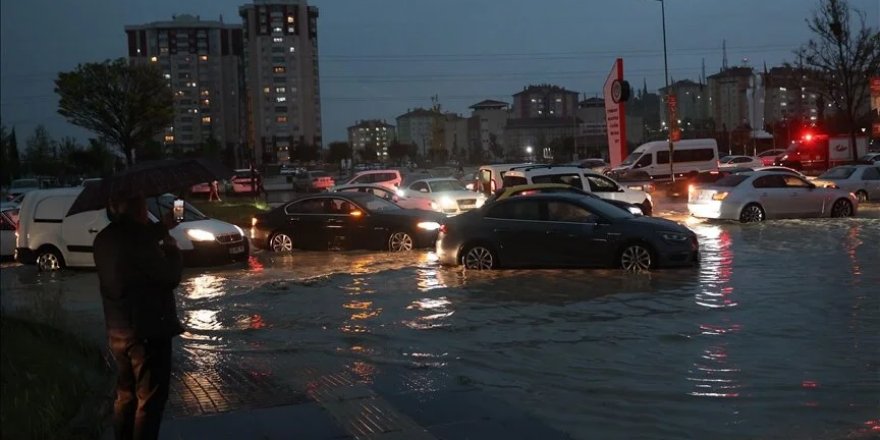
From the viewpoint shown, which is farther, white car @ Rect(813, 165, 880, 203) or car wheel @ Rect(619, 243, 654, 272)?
white car @ Rect(813, 165, 880, 203)

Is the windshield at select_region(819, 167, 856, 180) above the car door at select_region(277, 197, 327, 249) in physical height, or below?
above

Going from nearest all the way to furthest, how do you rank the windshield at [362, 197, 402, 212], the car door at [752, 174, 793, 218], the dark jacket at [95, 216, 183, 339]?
the dark jacket at [95, 216, 183, 339], the windshield at [362, 197, 402, 212], the car door at [752, 174, 793, 218]

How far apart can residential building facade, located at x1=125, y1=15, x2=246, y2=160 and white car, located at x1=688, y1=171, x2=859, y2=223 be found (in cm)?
12045

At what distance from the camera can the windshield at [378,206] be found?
18.3 m

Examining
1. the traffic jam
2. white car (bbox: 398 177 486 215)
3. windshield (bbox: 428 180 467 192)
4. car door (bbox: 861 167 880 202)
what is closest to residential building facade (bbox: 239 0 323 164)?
windshield (bbox: 428 180 467 192)

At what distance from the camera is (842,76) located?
4147 cm

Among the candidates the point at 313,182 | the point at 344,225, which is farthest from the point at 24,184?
the point at 344,225

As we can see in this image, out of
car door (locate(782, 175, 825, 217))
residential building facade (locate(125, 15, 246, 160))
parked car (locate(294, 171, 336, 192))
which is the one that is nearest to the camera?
car door (locate(782, 175, 825, 217))

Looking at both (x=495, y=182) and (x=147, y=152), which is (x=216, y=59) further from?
(x=495, y=182)

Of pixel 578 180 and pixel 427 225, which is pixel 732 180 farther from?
pixel 427 225

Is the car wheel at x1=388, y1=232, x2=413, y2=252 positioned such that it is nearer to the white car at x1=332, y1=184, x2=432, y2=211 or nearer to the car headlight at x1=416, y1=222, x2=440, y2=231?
the car headlight at x1=416, y1=222, x2=440, y2=231

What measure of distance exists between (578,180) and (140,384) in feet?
58.2

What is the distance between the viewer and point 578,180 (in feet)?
71.2

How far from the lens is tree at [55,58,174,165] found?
38219 mm
